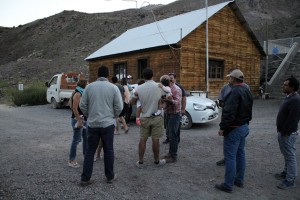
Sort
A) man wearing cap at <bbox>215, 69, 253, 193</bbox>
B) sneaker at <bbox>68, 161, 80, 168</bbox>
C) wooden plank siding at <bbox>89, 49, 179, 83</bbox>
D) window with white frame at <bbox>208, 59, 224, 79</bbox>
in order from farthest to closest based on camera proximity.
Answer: window with white frame at <bbox>208, 59, 224, 79</bbox> < wooden plank siding at <bbox>89, 49, 179, 83</bbox> < sneaker at <bbox>68, 161, 80, 168</bbox> < man wearing cap at <bbox>215, 69, 253, 193</bbox>

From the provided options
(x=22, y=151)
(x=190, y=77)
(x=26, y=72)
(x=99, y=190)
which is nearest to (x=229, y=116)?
(x=99, y=190)

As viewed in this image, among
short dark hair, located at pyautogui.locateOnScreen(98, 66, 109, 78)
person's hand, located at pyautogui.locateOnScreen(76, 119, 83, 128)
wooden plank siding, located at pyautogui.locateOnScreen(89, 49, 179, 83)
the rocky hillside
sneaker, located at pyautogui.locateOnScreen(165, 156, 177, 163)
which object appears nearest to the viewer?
short dark hair, located at pyautogui.locateOnScreen(98, 66, 109, 78)

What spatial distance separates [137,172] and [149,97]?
4.73ft

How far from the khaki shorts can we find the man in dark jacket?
2098 millimetres

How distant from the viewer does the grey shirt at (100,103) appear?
4402mm

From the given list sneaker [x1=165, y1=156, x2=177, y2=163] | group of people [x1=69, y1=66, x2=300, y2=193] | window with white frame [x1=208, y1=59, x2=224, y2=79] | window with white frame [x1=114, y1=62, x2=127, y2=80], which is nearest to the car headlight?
sneaker [x1=165, y1=156, x2=177, y2=163]

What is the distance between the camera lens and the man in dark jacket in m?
4.36

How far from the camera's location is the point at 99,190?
4277mm

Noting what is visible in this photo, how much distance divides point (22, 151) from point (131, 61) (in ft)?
41.6

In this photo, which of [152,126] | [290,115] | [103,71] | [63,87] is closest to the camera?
[290,115]

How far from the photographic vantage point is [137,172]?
513 cm

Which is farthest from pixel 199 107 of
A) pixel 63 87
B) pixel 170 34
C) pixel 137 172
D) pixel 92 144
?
pixel 63 87

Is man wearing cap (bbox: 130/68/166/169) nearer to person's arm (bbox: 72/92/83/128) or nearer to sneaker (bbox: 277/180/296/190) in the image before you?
person's arm (bbox: 72/92/83/128)

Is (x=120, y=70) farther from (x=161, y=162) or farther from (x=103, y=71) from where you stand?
(x=103, y=71)
